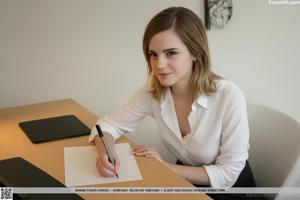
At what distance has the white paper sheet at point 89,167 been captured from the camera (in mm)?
849

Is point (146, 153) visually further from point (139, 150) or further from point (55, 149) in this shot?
point (55, 149)

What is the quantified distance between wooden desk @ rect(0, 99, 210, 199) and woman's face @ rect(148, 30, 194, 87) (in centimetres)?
24

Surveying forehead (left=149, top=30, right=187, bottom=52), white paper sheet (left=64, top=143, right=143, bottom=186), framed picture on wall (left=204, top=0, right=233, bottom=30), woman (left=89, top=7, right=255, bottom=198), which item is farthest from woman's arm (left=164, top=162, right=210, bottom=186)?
framed picture on wall (left=204, top=0, right=233, bottom=30)

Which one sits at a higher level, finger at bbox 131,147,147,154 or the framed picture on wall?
the framed picture on wall

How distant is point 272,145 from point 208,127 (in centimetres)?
23

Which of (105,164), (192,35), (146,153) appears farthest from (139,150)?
(192,35)

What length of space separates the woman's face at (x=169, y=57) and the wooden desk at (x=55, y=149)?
0.79 feet

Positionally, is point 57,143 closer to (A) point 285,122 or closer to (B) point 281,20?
(A) point 285,122

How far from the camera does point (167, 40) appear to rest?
104cm

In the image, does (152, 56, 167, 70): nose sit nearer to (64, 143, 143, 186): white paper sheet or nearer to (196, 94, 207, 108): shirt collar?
(196, 94, 207, 108): shirt collar

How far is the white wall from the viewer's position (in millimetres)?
1478

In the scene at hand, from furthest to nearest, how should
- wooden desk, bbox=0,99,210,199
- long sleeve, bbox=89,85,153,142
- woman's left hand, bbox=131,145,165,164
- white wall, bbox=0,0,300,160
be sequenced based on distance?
white wall, bbox=0,0,300,160
long sleeve, bbox=89,85,153,142
woman's left hand, bbox=131,145,165,164
wooden desk, bbox=0,99,210,199

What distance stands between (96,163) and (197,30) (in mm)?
486

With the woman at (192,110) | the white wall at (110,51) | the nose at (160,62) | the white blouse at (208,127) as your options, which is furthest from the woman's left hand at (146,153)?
the white wall at (110,51)
